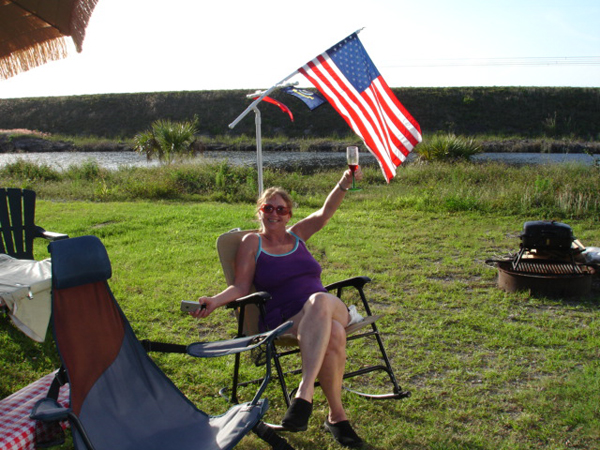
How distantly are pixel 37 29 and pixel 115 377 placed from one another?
2187 millimetres

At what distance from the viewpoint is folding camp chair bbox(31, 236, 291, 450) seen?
2.34 meters

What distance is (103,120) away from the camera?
51188 mm

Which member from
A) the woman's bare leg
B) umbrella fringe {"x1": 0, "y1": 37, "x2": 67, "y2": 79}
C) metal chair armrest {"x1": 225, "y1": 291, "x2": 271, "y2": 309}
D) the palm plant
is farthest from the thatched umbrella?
the palm plant

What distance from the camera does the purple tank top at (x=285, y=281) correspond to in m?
3.12

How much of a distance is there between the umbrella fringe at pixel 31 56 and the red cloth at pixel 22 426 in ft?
6.73

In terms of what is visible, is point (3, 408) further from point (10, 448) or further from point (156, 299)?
point (156, 299)

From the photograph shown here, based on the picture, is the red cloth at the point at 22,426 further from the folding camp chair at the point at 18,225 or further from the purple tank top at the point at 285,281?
the folding camp chair at the point at 18,225

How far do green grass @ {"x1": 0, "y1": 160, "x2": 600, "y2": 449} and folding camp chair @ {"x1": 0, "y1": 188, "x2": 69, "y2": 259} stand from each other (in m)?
0.83

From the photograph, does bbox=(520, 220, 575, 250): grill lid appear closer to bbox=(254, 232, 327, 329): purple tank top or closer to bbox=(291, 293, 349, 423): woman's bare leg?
bbox=(254, 232, 327, 329): purple tank top

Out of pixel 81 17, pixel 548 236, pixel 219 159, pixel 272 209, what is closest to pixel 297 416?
pixel 272 209

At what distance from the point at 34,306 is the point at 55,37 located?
5.40ft

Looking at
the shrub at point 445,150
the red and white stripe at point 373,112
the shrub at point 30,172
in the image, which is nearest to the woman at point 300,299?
the red and white stripe at point 373,112

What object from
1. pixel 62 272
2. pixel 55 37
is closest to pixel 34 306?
pixel 62 272

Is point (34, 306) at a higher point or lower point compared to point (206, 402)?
higher
